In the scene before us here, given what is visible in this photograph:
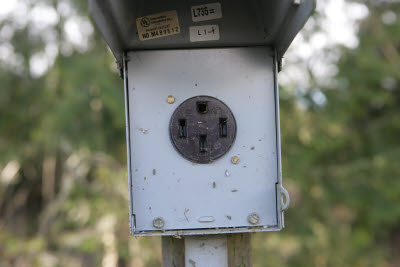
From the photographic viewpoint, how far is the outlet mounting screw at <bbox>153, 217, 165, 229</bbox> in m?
1.50

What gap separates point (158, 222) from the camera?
4.93 feet

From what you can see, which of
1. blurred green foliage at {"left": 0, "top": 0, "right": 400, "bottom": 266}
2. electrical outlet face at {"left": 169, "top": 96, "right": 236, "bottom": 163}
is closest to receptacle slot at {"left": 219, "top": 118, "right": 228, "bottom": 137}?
electrical outlet face at {"left": 169, "top": 96, "right": 236, "bottom": 163}

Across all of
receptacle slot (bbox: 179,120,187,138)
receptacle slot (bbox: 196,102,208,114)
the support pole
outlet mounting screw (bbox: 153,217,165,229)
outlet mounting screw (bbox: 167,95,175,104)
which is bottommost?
the support pole

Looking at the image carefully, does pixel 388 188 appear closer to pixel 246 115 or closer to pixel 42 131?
pixel 246 115

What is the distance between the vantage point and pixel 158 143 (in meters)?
1.53

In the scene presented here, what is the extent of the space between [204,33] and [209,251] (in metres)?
0.85

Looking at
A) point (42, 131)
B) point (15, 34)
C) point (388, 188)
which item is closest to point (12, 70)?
point (15, 34)

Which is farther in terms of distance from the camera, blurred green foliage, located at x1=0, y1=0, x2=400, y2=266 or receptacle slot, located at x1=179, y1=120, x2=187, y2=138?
blurred green foliage, located at x1=0, y1=0, x2=400, y2=266

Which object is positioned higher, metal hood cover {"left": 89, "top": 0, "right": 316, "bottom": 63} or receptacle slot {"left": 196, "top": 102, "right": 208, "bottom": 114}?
metal hood cover {"left": 89, "top": 0, "right": 316, "bottom": 63}

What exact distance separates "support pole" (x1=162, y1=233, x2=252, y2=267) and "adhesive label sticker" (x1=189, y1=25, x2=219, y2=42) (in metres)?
0.78

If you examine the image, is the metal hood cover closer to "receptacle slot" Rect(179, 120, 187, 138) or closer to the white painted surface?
"receptacle slot" Rect(179, 120, 187, 138)

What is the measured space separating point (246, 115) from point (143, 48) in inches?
19.3

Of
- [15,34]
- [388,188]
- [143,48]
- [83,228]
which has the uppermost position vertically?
[15,34]

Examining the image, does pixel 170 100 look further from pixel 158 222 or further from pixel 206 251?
pixel 206 251
